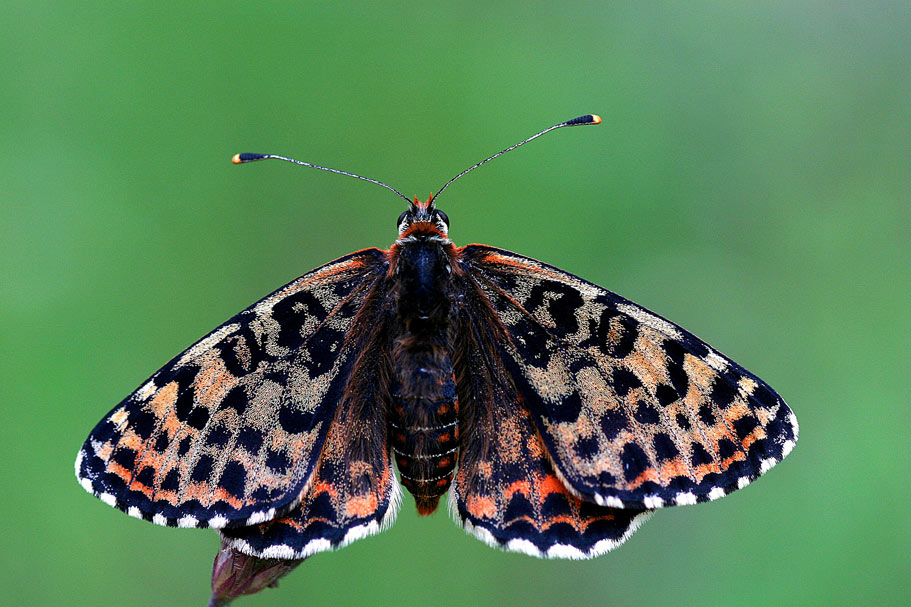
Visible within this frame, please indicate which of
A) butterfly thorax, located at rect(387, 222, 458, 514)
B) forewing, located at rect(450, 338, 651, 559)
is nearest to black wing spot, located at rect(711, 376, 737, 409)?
forewing, located at rect(450, 338, 651, 559)

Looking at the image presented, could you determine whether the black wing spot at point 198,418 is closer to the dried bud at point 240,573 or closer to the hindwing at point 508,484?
the dried bud at point 240,573

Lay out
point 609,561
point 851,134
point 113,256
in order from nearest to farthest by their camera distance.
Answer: point 609,561 < point 113,256 < point 851,134

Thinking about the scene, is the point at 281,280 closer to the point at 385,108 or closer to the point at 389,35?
the point at 385,108

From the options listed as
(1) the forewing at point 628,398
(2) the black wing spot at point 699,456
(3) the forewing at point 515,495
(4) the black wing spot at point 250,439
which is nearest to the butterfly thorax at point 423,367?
(3) the forewing at point 515,495

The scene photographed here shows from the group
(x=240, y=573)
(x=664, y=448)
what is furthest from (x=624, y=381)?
(x=240, y=573)

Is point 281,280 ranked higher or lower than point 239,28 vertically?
lower

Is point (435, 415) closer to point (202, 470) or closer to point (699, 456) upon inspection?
point (202, 470)

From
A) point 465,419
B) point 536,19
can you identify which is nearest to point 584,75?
point 536,19
